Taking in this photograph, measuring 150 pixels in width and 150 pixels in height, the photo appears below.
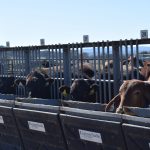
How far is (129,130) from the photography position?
5.93 m

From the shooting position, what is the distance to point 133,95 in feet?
28.7

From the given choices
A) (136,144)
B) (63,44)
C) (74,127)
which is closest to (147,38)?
(63,44)

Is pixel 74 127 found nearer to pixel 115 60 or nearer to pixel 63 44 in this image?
pixel 115 60

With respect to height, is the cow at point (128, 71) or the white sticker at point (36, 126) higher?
the cow at point (128, 71)

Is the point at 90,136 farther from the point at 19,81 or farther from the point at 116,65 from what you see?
the point at 19,81

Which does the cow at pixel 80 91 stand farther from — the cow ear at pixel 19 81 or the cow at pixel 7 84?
the cow at pixel 7 84

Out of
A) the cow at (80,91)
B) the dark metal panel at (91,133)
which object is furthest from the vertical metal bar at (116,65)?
the dark metal panel at (91,133)

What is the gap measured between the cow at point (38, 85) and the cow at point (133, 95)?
5.81 m

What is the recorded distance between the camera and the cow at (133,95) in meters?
8.54

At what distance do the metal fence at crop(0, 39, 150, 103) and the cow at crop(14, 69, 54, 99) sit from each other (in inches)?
10.6

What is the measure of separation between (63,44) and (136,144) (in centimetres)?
779

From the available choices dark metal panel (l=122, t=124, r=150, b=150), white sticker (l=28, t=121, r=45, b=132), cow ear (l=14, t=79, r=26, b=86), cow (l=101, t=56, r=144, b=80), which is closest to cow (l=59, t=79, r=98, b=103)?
cow (l=101, t=56, r=144, b=80)

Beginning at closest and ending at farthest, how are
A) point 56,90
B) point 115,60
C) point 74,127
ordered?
point 74,127
point 115,60
point 56,90

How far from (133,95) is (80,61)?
238 inches
